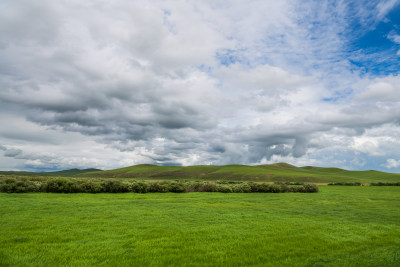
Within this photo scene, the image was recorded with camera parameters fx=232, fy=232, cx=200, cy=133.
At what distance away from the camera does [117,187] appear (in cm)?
3644

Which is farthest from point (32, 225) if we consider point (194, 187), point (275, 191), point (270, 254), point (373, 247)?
point (275, 191)

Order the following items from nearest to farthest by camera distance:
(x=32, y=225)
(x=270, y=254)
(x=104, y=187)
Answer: (x=270, y=254) → (x=32, y=225) → (x=104, y=187)

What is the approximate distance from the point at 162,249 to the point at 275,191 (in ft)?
131

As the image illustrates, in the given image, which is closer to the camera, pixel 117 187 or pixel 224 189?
pixel 117 187

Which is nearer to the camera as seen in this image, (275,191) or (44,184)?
(44,184)

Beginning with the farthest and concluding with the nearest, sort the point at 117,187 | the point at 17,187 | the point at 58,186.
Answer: the point at 117,187
the point at 58,186
the point at 17,187

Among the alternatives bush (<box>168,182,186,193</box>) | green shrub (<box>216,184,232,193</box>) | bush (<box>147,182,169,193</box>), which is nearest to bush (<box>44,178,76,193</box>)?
bush (<box>147,182,169,193</box>)

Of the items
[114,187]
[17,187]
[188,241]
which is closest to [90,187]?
[114,187]

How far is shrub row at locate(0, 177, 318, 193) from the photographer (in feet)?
104

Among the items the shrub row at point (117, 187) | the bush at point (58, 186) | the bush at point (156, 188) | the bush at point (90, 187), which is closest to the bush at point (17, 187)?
the shrub row at point (117, 187)

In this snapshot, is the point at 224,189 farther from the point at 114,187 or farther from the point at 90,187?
the point at 90,187

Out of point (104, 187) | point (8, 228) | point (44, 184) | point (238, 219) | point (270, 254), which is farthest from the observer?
point (104, 187)

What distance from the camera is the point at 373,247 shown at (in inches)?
424

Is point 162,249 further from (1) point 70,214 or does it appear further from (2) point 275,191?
(2) point 275,191
